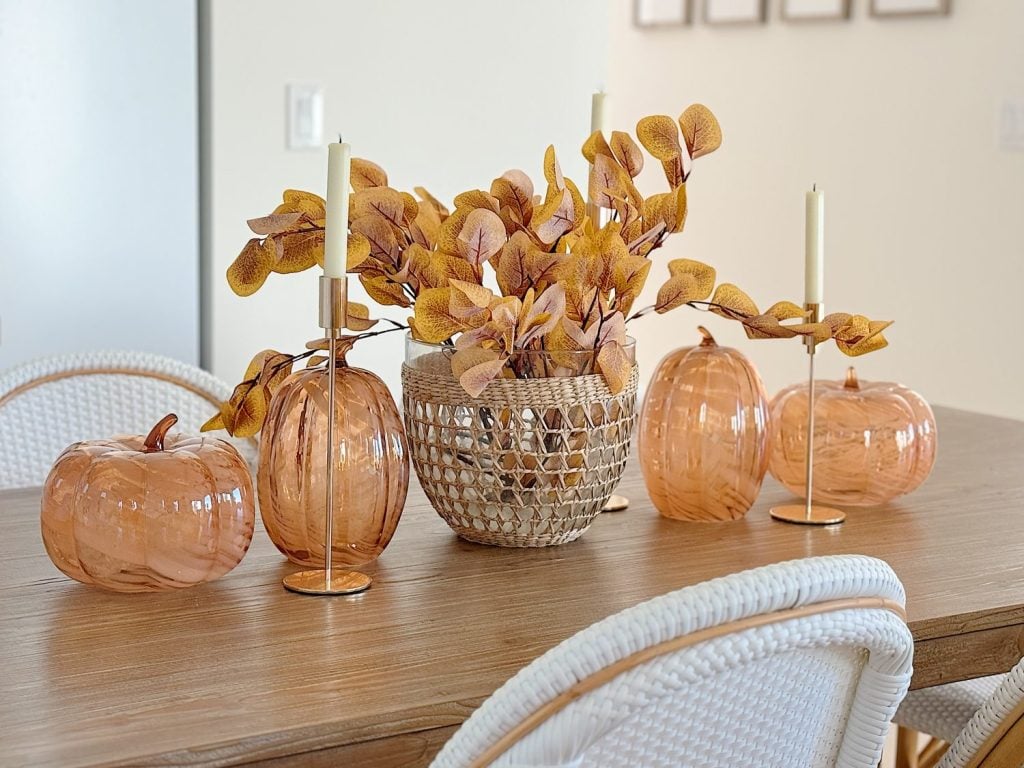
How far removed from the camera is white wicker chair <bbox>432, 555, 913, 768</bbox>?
75 cm

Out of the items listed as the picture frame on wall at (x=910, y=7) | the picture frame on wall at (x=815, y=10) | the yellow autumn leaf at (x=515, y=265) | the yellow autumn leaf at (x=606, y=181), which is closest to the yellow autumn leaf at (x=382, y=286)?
the yellow autumn leaf at (x=515, y=265)

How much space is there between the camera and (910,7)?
3.25m

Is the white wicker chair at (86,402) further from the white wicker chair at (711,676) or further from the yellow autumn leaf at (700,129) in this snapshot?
the white wicker chair at (711,676)

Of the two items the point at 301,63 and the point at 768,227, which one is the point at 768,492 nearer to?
the point at 301,63

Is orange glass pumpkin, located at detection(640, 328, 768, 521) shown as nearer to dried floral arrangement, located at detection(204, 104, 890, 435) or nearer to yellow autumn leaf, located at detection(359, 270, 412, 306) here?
dried floral arrangement, located at detection(204, 104, 890, 435)

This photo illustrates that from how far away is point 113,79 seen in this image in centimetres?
242

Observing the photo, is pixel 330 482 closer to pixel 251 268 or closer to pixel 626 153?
pixel 251 268

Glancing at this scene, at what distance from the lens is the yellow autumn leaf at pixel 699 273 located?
4.33 ft

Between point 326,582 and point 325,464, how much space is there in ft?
0.34

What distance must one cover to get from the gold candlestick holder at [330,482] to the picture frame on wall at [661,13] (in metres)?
2.96

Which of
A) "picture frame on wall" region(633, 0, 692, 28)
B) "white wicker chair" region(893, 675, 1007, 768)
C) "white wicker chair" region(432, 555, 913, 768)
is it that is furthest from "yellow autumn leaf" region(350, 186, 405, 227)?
"picture frame on wall" region(633, 0, 692, 28)

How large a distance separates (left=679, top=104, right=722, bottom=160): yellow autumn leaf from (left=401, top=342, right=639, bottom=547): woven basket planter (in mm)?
237

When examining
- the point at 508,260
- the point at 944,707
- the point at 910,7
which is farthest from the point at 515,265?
the point at 910,7

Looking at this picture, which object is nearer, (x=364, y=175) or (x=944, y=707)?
(x=364, y=175)
